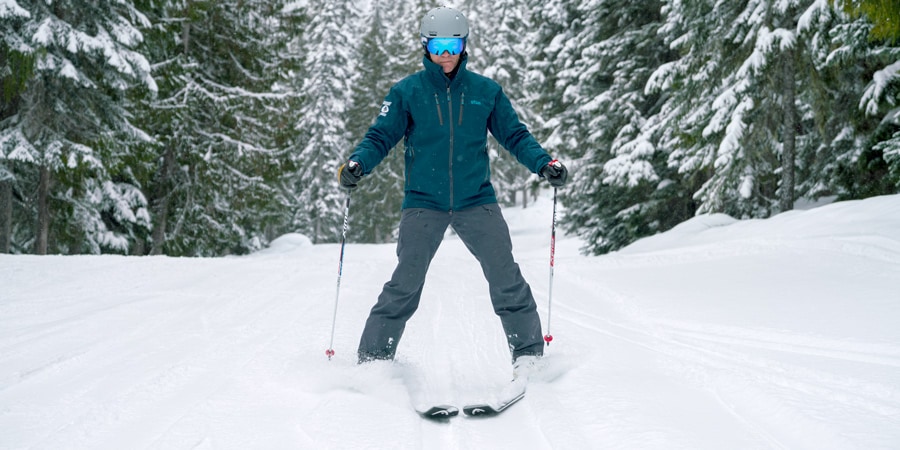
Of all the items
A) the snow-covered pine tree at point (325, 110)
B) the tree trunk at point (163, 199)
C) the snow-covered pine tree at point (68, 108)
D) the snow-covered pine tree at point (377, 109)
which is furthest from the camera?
the snow-covered pine tree at point (377, 109)

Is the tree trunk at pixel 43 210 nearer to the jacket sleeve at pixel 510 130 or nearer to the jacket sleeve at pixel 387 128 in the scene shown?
the jacket sleeve at pixel 387 128

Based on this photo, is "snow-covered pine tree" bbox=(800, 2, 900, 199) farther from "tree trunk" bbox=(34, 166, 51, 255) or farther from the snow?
"tree trunk" bbox=(34, 166, 51, 255)

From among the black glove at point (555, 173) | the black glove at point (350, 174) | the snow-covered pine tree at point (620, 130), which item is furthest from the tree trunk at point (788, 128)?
the black glove at point (350, 174)

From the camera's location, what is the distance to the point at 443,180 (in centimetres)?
343

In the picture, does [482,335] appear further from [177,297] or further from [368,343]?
[177,297]

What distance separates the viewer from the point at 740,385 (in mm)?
3072

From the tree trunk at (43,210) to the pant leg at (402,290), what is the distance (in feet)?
35.8

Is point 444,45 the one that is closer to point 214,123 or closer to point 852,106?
point 852,106

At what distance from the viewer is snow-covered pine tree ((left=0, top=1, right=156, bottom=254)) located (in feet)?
33.8

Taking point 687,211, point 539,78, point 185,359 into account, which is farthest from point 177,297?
point 539,78

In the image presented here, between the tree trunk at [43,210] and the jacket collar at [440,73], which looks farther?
the tree trunk at [43,210]

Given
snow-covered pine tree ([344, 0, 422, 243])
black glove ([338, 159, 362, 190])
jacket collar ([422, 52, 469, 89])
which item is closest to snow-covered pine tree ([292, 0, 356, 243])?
snow-covered pine tree ([344, 0, 422, 243])

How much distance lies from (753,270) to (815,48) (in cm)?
442

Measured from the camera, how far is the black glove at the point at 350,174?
3.28 meters
